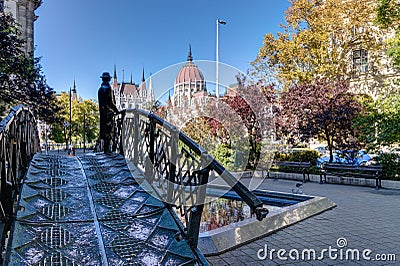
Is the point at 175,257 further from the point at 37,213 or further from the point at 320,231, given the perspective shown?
the point at 320,231

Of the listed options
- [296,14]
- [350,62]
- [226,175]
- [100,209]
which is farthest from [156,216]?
[350,62]

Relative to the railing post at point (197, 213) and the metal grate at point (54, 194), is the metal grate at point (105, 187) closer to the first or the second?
the metal grate at point (54, 194)

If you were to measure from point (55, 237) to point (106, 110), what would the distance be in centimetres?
503

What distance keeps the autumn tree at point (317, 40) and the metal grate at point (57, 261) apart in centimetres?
2016

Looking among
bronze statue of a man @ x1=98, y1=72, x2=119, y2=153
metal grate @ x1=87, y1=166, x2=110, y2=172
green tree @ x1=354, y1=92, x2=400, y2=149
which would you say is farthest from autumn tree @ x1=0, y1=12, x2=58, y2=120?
green tree @ x1=354, y1=92, x2=400, y2=149

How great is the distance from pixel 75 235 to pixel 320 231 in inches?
172

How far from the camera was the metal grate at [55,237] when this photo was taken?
10.6ft

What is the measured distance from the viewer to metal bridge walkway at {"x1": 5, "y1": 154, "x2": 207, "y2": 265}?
3133 mm

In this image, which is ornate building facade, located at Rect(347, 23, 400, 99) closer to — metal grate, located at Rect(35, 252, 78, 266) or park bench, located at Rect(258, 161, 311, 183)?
park bench, located at Rect(258, 161, 311, 183)

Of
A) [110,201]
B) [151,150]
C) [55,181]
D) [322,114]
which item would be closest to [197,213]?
[110,201]

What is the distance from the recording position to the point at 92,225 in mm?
3654

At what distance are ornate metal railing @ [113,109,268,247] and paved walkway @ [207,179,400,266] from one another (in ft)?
3.17

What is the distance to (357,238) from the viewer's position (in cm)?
534

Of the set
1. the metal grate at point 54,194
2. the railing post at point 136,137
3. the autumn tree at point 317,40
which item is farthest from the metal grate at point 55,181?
the autumn tree at point 317,40
